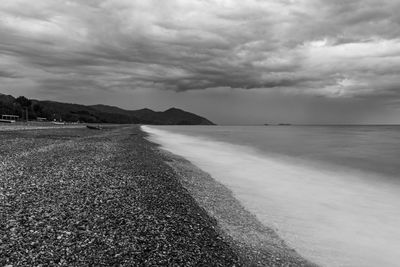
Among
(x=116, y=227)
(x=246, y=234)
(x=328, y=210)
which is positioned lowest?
(x=328, y=210)

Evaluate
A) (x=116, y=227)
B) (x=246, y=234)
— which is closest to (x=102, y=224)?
(x=116, y=227)

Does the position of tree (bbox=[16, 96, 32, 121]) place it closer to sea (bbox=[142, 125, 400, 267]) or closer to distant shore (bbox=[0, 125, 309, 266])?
sea (bbox=[142, 125, 400, 267])

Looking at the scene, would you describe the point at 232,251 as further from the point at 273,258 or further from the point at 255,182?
the point at 255,182

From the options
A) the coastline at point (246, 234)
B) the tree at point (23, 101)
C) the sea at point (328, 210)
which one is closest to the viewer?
the coastline at point (246, 234)

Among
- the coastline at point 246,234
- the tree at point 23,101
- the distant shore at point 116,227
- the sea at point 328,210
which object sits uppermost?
the tree at point 23,101

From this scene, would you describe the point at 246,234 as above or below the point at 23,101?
below

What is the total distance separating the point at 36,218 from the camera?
7.65 metres

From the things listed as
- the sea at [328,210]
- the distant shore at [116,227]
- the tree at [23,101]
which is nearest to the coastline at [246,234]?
the distant shore at [116,227]

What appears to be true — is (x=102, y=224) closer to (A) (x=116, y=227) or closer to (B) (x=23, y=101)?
(A) (x=116, y=227)

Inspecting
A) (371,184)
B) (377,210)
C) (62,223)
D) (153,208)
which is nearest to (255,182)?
(377,210)

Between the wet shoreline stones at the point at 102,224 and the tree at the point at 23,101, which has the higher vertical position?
the tree at the point at 23,101

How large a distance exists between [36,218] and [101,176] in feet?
19.3

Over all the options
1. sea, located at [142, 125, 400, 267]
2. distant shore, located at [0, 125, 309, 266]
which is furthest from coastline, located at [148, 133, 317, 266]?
sea, located at [142, 125, 400, 267]

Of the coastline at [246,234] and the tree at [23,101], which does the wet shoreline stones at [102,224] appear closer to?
the coastline at [246,234]
